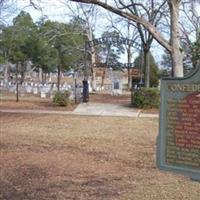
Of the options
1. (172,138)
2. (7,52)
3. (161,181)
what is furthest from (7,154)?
(7,52)

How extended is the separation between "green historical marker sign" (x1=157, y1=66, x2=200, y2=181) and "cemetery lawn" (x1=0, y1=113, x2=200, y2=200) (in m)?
2.27

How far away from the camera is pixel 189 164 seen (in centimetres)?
462

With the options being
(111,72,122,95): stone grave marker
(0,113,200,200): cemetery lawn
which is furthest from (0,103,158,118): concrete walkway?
(111,72,122,95): stone grave marker

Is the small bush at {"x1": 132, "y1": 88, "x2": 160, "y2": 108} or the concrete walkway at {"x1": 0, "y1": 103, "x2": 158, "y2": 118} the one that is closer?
the concrete walkway at {"x1": 0, "y1": 103, "x2": 158, "y2": 118}

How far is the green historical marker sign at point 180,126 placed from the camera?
4.57 m

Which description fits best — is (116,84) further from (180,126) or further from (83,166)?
(180,126)

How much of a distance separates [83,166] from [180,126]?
15.8 ft

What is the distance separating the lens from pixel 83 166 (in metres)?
9.28

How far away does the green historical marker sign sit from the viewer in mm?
4566

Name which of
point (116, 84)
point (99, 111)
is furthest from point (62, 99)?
point (116, 84)

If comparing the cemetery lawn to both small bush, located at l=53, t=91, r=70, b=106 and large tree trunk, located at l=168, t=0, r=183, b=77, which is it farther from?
small bush, located at l=53, t=91, r=70, b=106

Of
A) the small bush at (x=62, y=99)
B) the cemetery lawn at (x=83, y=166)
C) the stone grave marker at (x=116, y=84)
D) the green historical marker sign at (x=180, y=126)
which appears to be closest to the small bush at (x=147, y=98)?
the small bush at (x=62, y=99)

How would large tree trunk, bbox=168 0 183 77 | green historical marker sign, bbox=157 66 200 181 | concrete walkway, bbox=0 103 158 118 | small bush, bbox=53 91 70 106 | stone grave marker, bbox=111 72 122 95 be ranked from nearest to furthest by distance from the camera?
1. green historical marker sign, bbox=157 66 200 181
2. large tree trunk, bbox=168 0 183 77
3. concrete walkway, bbox=0 103 158 118
4. small bush, bbox=53 91 70 106
5. stone grave marker, bbox=111 72 122 95

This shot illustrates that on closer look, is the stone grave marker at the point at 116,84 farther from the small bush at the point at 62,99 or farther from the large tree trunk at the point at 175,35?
the large tree trunk at the point at 175,35
